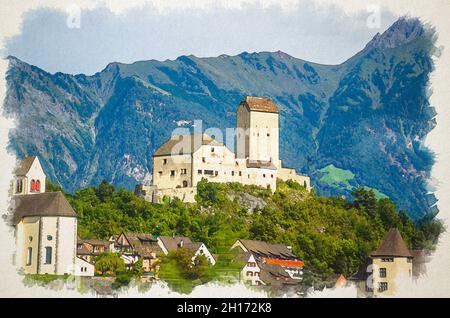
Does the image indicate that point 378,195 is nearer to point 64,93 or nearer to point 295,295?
point 64,93

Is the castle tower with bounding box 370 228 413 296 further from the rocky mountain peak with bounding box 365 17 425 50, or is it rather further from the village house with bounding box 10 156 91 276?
the village house with bounding box 10 156 91 276

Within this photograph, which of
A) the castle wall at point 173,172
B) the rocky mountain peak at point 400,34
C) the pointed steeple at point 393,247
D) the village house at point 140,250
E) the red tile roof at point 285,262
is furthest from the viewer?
the castle wall at point 173,172

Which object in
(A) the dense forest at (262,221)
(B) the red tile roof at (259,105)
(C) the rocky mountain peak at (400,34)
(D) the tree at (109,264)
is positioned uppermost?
(C) the rocky mountain peak at (400,34)

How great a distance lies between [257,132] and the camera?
254 feet

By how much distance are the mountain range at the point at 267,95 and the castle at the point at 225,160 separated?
8.21 metres

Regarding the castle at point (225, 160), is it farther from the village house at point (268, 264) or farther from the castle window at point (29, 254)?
the castle window at point (29, 254)

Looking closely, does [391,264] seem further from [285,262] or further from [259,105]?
[259,105]

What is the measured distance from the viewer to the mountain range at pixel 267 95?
89.9 m

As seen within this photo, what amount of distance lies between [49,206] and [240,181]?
16.2m

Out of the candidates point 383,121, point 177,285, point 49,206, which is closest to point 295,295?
point 177,285

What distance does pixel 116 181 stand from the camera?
9250cm

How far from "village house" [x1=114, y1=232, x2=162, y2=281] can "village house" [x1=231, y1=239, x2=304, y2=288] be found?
4.16 metres

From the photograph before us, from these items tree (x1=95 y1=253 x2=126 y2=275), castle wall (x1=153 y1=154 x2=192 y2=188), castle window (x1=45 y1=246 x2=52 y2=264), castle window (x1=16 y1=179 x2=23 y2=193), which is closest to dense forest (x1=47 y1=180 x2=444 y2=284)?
castle wall (x1=153 y1=154 x2=192 y2=188)

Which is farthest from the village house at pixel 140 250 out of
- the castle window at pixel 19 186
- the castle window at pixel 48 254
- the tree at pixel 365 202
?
the tree at pixel 365 202
